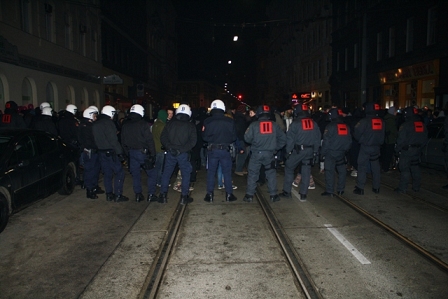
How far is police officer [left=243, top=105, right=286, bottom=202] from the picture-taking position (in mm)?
7379

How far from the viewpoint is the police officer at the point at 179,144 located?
24.1 ft

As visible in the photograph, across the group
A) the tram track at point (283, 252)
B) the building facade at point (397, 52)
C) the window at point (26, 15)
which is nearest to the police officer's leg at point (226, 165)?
the tram track at point (283, 252)

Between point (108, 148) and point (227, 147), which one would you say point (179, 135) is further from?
point (108, 148)

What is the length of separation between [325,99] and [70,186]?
101ft

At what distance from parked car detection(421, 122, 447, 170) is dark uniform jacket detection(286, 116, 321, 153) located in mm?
5240

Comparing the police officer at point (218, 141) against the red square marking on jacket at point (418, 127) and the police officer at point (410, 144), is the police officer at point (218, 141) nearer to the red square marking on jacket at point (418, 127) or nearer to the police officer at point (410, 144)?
the police officer at point (410, 144)

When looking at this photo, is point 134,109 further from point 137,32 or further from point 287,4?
point 287,4

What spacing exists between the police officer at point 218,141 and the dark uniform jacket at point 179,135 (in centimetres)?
35

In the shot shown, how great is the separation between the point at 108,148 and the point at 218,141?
88.4 inches

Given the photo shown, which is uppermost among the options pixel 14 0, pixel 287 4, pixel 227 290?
pixel 287 4

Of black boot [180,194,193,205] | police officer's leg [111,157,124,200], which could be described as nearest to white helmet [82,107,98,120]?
police officer's leg [111,157,124,200]

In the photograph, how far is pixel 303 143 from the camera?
24.8ft

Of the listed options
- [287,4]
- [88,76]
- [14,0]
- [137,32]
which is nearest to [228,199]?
[14,0]

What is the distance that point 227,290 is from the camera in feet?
12.7
